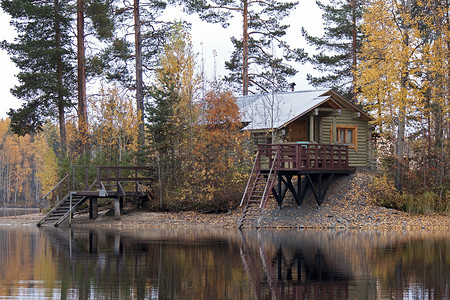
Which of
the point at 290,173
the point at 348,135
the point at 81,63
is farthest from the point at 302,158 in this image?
the point at 81,63

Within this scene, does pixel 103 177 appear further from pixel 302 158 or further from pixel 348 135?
pixel 348 135

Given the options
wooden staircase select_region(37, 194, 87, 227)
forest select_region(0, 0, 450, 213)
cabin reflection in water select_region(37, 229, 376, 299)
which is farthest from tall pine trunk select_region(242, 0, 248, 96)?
Result: cabin reflection in water select_region(37, 229, 376, 299)

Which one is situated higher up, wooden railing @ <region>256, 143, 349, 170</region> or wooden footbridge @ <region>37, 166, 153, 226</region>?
wooden railing @ <region>256, 143, 349, 170</region>

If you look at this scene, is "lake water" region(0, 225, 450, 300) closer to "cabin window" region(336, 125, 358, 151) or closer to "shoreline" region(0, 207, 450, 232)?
"shoreline" region(0, 207, 450, 232)

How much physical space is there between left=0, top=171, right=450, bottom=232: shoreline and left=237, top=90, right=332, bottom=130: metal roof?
4175 mm

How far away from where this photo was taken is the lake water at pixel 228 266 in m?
12.0

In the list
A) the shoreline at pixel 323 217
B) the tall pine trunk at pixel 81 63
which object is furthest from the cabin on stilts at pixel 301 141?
the tall pine trunk at pixel 81 63

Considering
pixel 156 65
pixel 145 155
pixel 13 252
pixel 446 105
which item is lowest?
pixel 13 252

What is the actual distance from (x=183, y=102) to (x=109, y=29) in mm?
7954

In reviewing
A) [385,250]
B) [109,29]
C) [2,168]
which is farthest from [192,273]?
[2,168]

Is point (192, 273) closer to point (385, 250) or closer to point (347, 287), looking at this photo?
point (347, 287)

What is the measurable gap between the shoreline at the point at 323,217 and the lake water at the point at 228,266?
3465 mm

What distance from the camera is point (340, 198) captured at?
99.6 feet

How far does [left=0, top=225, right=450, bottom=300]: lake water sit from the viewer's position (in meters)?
12.0
